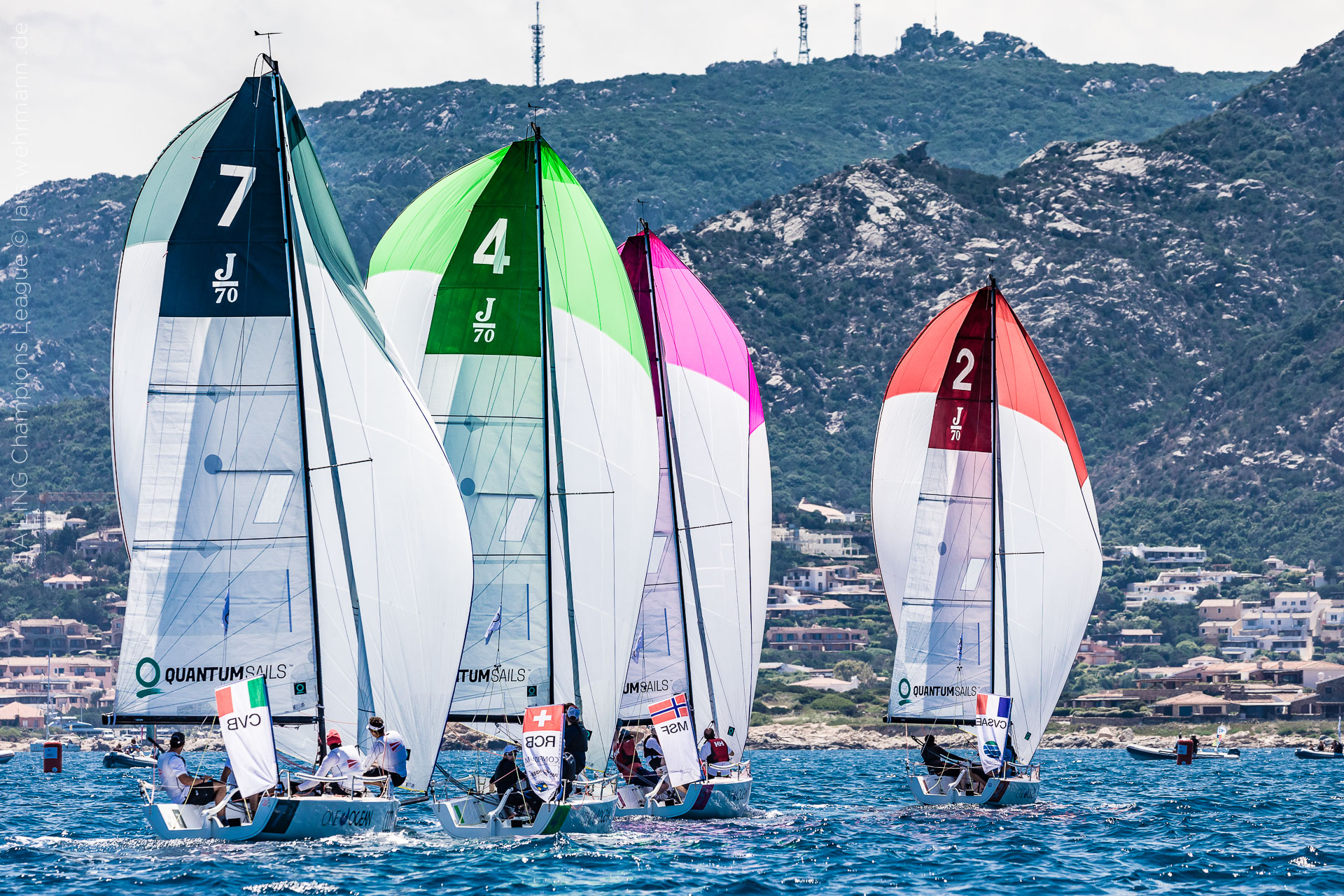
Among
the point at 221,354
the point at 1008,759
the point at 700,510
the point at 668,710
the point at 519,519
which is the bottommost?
the point at 1008,759

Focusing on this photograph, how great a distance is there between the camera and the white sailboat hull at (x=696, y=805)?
36094mm

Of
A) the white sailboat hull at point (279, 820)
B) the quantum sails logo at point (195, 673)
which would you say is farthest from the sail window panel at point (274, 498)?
the white sailboat hull at point (279, 820)

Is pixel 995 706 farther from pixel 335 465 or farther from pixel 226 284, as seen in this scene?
pixel 226 284

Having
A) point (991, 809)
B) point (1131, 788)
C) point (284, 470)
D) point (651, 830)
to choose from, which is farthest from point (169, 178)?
point (1131, 788)

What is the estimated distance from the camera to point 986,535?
41.2 meters

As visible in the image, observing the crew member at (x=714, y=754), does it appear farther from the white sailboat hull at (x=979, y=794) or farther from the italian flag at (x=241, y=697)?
the italian flag at (x=241, y=697)

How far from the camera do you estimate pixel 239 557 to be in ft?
95.2

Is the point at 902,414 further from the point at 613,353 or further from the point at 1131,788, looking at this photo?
the point at 1131,788

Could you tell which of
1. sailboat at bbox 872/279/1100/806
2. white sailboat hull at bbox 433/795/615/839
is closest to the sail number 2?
sailboat at bbox 872/279/1100/806

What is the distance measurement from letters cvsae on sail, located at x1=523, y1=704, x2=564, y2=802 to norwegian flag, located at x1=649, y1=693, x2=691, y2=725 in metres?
4.70

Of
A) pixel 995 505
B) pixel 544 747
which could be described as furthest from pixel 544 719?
pixel 995 505

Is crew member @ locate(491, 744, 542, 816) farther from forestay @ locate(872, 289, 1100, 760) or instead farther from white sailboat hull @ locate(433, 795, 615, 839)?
forestay @ locate(872, 289, 1100, 760)

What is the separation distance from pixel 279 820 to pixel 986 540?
17961mm

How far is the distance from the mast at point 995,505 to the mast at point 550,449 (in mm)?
10778
